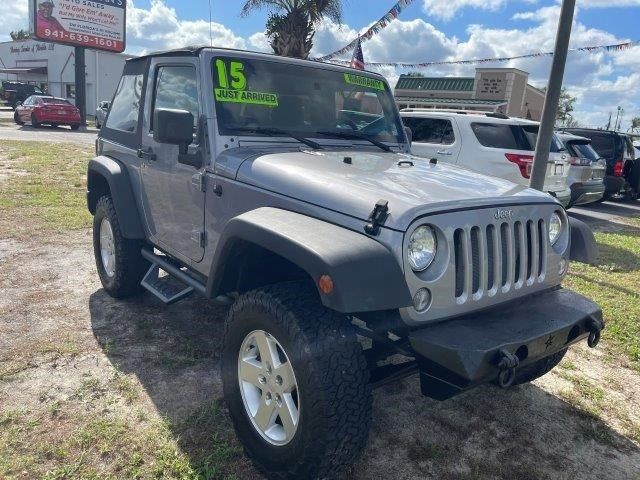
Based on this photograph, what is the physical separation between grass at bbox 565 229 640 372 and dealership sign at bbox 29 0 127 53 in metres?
25.9

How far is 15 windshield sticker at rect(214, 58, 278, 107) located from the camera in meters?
3.33

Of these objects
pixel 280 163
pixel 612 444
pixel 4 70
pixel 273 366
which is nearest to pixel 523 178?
pixel 612 444

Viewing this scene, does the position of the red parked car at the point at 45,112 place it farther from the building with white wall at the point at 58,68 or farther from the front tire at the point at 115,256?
the front tire at the point at 115,256

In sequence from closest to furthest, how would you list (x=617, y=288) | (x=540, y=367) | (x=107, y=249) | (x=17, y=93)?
(x=540, y=367)
(x=107, y=249)
(x=617, y=288)
(x=17, y=93)

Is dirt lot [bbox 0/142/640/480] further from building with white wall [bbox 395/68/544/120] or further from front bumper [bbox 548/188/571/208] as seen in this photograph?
building with white wall [bbox 395/68/544/120]

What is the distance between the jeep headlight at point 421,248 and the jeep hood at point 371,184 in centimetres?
9

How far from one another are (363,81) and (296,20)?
40.8ft

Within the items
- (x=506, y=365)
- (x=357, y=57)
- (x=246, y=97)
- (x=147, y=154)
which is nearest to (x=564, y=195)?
(x=246, y=97)

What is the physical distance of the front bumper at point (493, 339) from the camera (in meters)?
2.20

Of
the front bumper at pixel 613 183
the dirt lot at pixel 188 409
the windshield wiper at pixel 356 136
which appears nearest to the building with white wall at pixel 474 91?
the front bumper at pixel 613 183

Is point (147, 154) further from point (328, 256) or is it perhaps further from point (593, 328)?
point (593, 328)

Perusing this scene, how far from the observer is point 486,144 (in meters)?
8.31

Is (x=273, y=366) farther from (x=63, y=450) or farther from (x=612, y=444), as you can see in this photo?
(x=612, y=444)

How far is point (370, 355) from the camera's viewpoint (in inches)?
110
